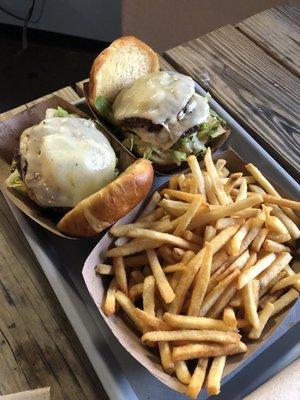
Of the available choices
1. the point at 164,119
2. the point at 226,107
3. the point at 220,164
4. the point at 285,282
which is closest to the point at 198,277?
the point at 285,282

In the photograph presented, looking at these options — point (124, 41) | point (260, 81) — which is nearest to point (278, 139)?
point (260, 81)

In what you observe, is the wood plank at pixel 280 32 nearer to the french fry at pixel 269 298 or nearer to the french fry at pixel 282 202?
the french fry at pixel 282 202

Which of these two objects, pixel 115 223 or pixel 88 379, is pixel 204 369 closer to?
pixel 88 379

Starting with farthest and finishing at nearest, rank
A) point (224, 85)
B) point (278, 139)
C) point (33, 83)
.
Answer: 1. point (33, 83)
2. point (224, 85)
3. point (278, 139)

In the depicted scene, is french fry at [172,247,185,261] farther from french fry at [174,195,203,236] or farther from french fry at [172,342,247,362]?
french fry at [172,342,247,362]

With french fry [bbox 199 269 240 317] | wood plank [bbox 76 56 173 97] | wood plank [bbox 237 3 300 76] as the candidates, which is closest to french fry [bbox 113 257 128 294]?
french fry [bbox 199 269 240 317]
